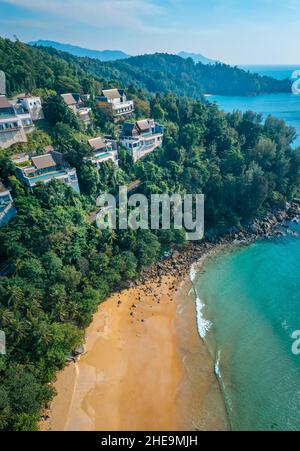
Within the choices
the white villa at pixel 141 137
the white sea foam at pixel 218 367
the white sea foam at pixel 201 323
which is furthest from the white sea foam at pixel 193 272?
the white villa at pixel 141 137

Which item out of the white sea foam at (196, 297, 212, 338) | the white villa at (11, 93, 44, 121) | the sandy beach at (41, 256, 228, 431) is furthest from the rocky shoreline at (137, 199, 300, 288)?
the white villa at (11, 93, 44, 121)

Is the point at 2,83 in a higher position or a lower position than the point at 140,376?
higher

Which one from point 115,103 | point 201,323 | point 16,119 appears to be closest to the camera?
point 201,323

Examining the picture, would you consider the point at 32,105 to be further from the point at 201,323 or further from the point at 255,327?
the point at 255,327

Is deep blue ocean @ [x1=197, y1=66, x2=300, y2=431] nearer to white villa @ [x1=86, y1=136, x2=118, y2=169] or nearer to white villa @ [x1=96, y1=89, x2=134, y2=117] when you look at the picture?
white villa @ [x1=86, y1=136, x2=118, y2=169]

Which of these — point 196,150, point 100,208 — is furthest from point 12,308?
point 196,150

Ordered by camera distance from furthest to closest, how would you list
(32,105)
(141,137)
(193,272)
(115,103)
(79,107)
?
(115,103) → (79,107) → (141,137) → (32,105) → (193,272)

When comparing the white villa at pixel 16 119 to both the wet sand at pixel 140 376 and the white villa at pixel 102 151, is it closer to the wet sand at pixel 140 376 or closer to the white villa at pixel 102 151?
the white villa at pixel 102 151

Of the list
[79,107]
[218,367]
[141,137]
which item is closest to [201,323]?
[218,367]
